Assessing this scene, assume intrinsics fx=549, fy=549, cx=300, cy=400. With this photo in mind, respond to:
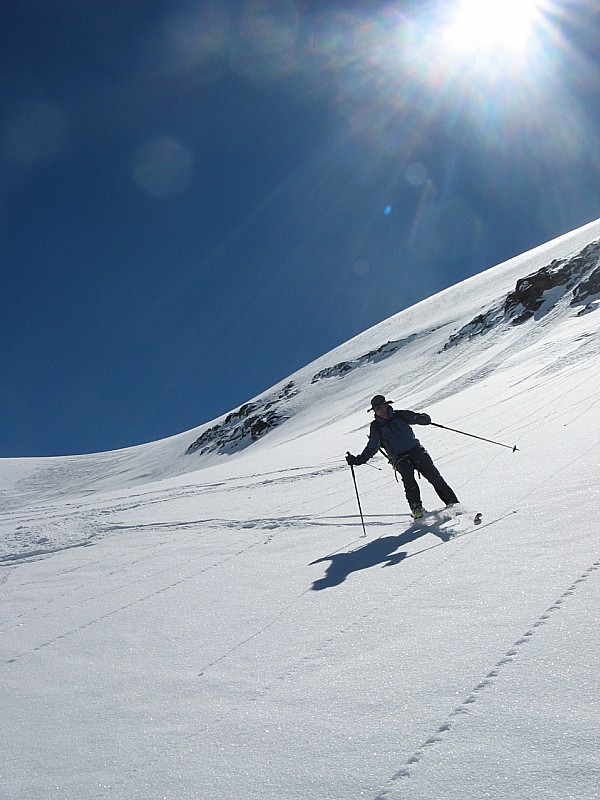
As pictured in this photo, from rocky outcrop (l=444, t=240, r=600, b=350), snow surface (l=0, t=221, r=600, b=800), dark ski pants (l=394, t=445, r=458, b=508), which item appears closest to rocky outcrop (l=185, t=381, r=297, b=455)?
rocky outcrop (l=444, t=240, r=600, b=350)

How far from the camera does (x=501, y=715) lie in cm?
234

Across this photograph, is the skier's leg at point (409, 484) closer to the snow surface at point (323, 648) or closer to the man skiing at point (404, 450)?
the man skiing at point (404, 450)

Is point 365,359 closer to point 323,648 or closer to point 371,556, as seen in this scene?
point 371,556

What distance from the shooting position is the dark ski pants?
6539 mm

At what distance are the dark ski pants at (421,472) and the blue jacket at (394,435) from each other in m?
0.09

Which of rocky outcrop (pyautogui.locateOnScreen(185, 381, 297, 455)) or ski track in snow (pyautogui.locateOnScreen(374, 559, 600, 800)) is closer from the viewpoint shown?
ski track in snow (pyautogui.locateOnScreen(374, 559, 600, 800))

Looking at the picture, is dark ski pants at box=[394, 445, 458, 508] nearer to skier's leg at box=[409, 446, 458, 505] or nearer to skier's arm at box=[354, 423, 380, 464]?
skier's leg at box=[409, 446, 458, 505]

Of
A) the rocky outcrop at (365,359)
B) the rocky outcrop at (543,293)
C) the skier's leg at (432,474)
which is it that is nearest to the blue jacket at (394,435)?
the skier's leg at (432,474)

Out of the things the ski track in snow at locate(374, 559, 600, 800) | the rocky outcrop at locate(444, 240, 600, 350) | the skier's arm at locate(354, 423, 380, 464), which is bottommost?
the ski track in snow at locate(374, 559, 600, 800)

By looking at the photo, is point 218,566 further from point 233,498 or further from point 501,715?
point 233,498

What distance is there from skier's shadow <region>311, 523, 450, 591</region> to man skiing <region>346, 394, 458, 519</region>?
55 centimetres

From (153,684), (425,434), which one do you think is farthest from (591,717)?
(425,434)

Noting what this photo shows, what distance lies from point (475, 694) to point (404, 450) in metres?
4.40

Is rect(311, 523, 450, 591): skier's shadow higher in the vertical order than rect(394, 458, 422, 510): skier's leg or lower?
lower
